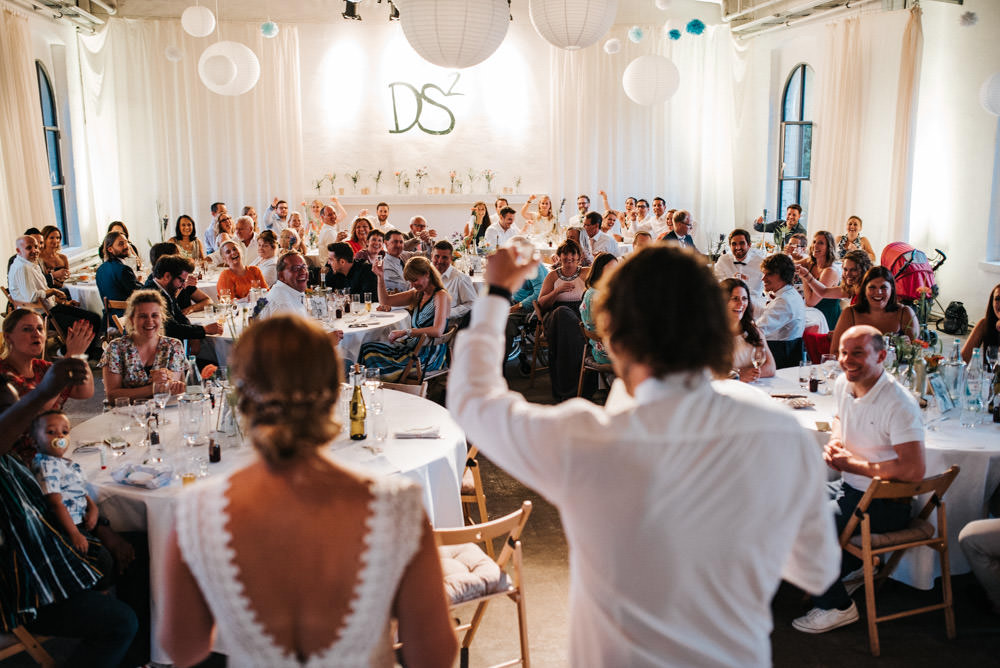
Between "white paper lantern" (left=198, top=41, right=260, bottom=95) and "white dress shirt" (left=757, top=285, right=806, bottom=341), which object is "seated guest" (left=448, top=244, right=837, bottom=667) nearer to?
"white dress shirt" (left=757, top=285, right=806, bottom=341)

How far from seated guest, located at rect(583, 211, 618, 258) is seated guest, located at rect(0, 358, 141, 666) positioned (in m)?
6.61

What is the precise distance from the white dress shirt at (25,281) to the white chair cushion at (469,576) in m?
5.71

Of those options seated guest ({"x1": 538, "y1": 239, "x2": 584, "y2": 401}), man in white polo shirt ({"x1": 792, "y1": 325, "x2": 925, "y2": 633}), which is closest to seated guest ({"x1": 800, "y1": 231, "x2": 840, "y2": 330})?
seated guest ({"x1": 538, "y1": 239, "x2": 584, "y2": 401})

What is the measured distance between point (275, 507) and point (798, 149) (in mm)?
12400

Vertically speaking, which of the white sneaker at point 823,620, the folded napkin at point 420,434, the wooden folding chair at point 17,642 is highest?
the folded napkin at point 420,434

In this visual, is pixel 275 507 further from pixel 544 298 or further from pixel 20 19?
pixel 20 19

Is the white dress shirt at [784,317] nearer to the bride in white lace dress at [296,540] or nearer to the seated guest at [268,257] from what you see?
the seated guest at [268,257]

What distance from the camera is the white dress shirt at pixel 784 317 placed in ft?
17.3

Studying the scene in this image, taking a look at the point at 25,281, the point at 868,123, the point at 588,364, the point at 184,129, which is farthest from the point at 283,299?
the point at 184,129

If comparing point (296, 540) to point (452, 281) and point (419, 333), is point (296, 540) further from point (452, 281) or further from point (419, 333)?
point (452, 281)

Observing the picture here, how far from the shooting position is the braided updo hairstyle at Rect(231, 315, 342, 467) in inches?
50.5

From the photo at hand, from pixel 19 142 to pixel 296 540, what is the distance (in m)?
9.13

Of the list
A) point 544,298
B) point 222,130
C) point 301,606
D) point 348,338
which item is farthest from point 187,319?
point 222,130

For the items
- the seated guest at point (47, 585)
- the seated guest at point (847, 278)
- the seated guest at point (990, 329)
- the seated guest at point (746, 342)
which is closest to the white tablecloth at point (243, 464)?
the seated guest at point (47, 585)
